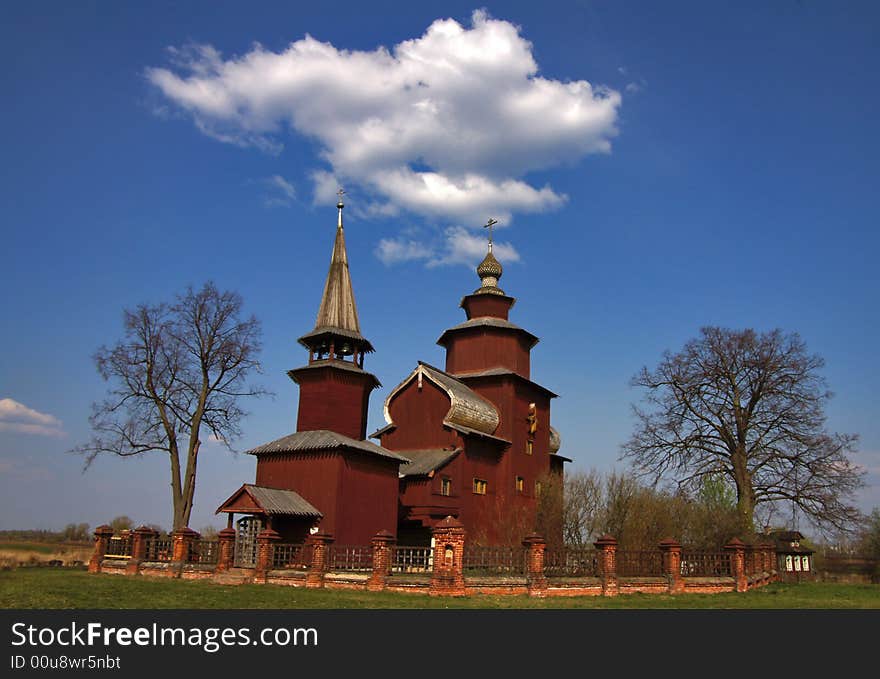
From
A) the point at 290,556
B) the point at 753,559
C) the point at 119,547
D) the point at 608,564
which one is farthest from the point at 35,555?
the point at 753,559

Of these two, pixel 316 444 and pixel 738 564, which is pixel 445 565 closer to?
pixel 316 444

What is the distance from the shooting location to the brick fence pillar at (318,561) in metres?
20.8

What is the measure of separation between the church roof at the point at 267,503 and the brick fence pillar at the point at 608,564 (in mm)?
10228

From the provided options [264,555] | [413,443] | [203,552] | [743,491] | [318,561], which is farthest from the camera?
[413,443]

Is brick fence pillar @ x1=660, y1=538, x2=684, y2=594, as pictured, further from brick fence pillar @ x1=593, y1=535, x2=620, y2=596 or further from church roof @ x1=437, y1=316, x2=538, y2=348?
church roof @ x1=437, y1=316, x2=538, y2=348

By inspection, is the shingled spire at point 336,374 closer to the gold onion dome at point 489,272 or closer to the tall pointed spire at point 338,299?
the tall pointed spire at point 338,299

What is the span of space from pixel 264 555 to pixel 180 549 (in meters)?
3.66

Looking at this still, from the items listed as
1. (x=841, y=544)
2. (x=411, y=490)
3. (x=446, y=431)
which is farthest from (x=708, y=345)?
(x=411, y=490)

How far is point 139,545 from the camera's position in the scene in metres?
24.8

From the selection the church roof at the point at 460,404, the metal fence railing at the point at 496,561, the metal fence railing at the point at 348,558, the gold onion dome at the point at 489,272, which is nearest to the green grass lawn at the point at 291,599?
the metal fence railing at the point at 496,561

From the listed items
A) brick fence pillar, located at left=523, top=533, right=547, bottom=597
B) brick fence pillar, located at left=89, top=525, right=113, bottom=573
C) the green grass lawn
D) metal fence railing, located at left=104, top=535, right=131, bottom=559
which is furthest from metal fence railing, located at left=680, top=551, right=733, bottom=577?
brick fence pillar, located at left=89, top=525, right=113, bottom=573

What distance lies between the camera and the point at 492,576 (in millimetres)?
19703

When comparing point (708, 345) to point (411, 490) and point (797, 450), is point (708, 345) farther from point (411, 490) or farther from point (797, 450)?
point (411, 490)

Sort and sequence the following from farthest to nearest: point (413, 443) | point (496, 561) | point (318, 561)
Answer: point (413, 443) → point (318, 561) → point (496, 561)
